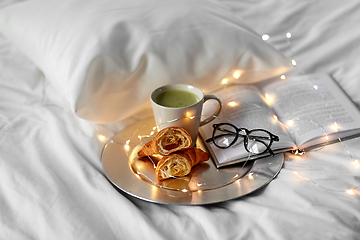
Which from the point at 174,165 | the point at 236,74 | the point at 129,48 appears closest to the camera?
the point at 174,165

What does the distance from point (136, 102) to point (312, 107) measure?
43 centimetres

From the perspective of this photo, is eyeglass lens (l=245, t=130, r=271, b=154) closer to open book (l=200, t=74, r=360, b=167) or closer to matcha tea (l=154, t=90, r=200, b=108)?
open book (l=200, t=74, r=360, b=167)

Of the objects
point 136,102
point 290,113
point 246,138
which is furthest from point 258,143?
point 136,102

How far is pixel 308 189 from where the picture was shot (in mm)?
563

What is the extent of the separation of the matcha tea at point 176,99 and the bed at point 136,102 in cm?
6

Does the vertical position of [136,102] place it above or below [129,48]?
below

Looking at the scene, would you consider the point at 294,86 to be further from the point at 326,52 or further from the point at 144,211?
the point at 144,211

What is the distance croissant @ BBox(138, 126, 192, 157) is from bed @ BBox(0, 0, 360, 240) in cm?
10

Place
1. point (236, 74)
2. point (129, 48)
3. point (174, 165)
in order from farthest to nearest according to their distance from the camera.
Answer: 1. point (236, 74)
2. point (129, 48)
3. point (174, 165)

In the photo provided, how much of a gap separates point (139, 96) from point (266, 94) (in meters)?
0.34

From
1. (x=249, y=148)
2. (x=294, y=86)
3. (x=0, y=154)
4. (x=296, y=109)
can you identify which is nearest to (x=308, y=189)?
(x=249, y=148)

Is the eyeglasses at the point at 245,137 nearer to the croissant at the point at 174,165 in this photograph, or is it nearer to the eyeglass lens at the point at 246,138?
the eyeglass lens at the point at 246,138

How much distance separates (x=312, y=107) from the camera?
30.2 inches

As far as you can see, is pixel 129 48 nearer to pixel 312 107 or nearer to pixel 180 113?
pixel 180 113
